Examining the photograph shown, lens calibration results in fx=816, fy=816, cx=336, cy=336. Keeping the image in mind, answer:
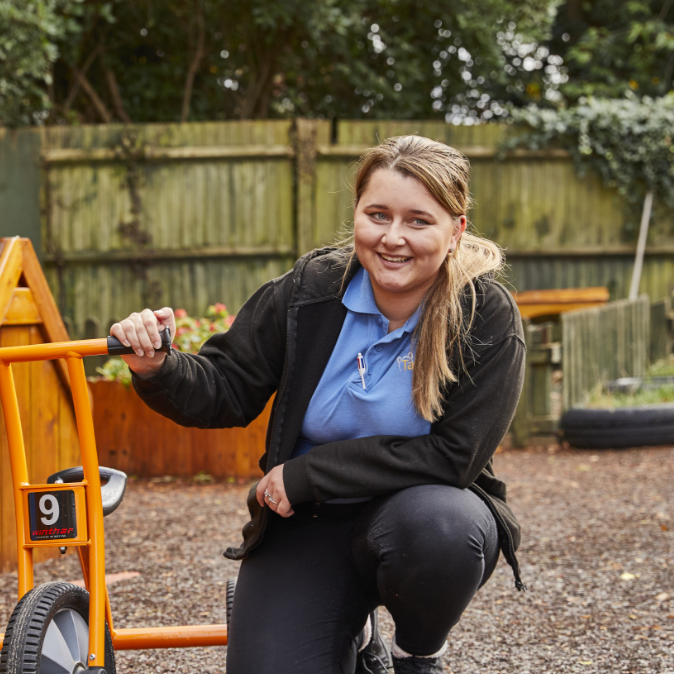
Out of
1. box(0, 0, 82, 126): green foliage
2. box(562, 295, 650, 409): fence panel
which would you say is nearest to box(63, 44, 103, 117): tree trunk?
box(0, 0, 82, 126): green foliage

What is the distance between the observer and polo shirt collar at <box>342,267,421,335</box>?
201cm

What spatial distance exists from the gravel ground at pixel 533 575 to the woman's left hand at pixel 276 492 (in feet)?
2.33

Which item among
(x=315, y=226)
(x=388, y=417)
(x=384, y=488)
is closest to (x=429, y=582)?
(x=384, y=488)

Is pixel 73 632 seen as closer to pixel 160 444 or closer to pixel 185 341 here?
pixel 160 444

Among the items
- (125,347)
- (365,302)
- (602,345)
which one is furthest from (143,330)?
(602,345)

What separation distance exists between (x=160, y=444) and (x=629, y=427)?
9.78 ft

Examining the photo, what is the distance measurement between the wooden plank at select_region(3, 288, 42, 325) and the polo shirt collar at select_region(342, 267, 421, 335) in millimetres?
1390

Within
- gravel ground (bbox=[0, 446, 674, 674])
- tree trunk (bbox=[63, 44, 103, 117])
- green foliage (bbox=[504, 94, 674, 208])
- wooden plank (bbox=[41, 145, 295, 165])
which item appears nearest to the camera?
gravel ground (bbox=[0, 446, 674, 674])

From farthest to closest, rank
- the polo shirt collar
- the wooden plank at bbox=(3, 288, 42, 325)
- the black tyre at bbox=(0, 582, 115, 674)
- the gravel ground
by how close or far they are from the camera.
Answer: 1. the wooden plank at bbox=(3, 288, 42, 325)
2. the gravel ground
3. the polo shirt collar
4. the black tyre at bbox=(0, 582, 115, 674)

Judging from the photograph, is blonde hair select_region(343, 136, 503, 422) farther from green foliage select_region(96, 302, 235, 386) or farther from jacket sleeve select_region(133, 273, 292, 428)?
green foliage select_region(96, 302, 235, 386)

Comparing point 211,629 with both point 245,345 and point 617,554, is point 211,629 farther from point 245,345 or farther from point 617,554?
point 617,554

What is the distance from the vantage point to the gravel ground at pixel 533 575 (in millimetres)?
2367

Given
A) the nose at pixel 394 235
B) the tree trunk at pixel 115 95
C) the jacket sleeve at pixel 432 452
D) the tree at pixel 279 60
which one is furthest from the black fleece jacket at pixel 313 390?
the tree trunk at pixel 115 95

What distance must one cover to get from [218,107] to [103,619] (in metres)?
9.01
